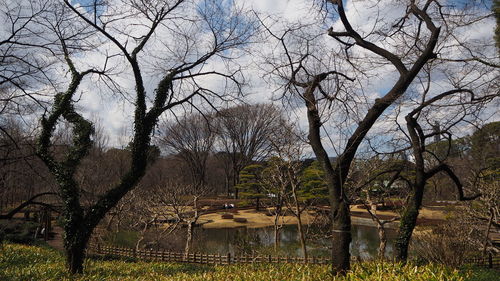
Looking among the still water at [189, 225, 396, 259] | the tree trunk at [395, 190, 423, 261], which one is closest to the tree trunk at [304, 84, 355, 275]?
the tree trunk at [395, 190, 423, 261]

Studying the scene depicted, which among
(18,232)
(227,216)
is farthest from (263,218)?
(18,232)

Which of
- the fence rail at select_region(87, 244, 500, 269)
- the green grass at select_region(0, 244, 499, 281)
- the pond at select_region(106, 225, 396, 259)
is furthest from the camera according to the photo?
the pond at select_region(106, 225, 396, 259)

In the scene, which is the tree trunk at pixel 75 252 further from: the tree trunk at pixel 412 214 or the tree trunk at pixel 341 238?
the tree trunk at pixel 412 214

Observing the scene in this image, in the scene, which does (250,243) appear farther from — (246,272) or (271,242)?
(246,272)

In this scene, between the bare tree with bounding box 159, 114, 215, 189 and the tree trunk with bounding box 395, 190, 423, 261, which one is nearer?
the tree trunk with bounding box 395, 190, 423, 261

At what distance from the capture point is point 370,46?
598 centimetres

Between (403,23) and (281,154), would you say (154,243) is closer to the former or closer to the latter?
(281,154)

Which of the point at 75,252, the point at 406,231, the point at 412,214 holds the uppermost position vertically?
the point at 412,214

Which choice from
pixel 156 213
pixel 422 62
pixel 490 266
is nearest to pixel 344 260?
pixel 422 62

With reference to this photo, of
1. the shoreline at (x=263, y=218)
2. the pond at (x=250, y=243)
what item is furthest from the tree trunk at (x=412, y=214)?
the shoreline at (x=263, y=218)

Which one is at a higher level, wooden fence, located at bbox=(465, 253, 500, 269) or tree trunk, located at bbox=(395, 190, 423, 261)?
tree trunk, located at bbox=(395, 190, 423, 261)

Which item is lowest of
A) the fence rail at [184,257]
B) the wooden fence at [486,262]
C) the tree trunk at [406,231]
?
the fence rail at [184,257]

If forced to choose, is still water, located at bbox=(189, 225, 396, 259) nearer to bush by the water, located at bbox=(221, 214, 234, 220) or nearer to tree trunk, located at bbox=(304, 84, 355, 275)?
bush by the water, located at bbox=(221, 214, 234, 220)

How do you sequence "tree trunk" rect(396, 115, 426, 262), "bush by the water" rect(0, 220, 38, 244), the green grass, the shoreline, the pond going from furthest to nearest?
the shoreline < the pond < "bush by the water" rect(0, 220, 38, 244) < "tree trunk" rect(396, 115, 426, 262) < the green grass
